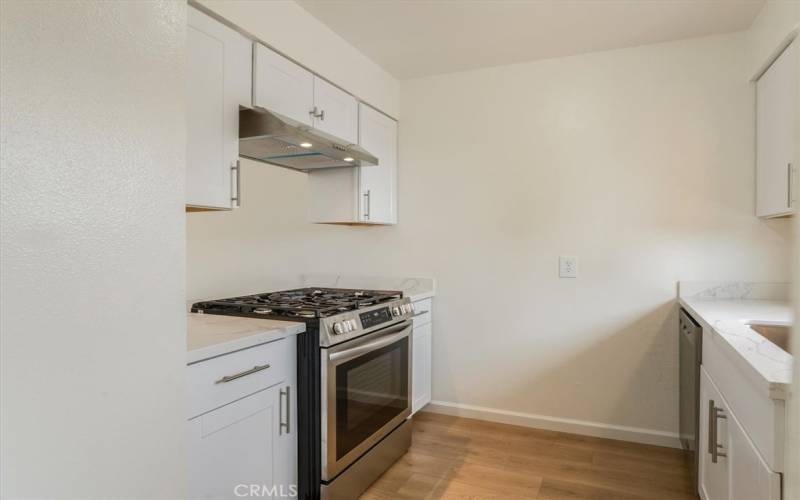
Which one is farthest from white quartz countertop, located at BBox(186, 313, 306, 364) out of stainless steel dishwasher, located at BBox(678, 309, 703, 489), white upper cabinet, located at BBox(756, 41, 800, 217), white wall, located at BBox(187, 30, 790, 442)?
white upper cabinet, located at BBox(756, 41, 800, 217)

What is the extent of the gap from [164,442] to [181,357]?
0.57 feet

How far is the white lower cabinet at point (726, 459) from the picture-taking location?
3.94ft

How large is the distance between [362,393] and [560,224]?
1.62 metres

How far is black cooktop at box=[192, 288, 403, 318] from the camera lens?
207 centimetres

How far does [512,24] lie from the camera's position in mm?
2590

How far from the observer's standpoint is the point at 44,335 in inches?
32.4

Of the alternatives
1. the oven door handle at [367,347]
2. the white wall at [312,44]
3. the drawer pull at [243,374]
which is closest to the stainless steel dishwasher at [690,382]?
the oven door handle at [367,347]

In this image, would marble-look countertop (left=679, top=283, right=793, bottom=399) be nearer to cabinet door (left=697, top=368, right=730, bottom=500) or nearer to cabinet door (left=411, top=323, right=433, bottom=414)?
cabinet door (left=697, top=368, right=730, bottom=500)

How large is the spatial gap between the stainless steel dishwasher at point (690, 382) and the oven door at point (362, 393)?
1353 mm

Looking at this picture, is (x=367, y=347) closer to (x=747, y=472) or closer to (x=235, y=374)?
(x=235, y=374)

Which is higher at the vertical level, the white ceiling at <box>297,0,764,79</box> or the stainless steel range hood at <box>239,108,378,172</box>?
the white ceiling at <box>297,0,764,79</box>

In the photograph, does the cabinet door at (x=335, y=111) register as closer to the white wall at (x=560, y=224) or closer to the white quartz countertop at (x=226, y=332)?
the white wall at (x=560, y=224)

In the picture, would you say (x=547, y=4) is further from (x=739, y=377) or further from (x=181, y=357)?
(x=181, y=357)

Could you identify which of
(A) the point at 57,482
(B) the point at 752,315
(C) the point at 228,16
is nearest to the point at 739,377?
(B) the point at 752,315
